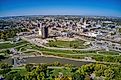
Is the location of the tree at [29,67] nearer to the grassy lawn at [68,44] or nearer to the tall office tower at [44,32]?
the grassy lawn at [68,44]

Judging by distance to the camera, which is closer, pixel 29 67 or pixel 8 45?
pixel 29 67

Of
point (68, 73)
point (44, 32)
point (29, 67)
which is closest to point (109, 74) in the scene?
point (68, 73)

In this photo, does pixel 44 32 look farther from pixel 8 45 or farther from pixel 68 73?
pixel 68 73

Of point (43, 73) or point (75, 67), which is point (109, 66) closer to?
point (75, 67)

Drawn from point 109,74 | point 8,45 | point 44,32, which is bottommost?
point 109,74

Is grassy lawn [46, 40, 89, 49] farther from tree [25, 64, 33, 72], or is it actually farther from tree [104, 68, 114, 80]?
tree [104, 68, 114, 80]

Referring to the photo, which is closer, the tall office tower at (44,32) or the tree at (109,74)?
the tree at (109,74)

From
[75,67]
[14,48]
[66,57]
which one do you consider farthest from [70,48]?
[14,48]

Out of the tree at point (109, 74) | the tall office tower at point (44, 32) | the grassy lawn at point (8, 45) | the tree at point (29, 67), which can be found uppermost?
the tall office tower at point (44, 32)
